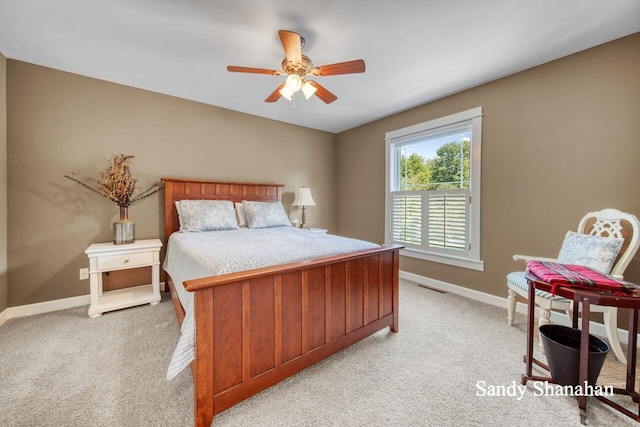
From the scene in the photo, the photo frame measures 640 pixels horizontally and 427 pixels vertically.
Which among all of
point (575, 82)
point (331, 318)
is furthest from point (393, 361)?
point (575, 82)

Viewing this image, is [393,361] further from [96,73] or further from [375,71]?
[96,73]

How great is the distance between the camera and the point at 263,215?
10.9 ft

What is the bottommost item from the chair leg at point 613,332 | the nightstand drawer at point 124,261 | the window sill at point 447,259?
the chair leg at point 613,332

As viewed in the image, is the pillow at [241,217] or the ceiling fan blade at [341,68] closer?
the ceiling fan blade at [341,68]

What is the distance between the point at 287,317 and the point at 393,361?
877 millimetres

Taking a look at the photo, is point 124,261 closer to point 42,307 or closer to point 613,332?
point 42,307

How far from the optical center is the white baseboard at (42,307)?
2373 millimetres

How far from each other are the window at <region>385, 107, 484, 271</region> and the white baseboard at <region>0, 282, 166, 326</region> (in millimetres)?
3905

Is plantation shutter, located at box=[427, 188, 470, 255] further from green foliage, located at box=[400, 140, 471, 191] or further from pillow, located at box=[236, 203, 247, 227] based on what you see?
pillow, located at box=[236, 203, 247, 227]

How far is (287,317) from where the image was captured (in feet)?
5.00

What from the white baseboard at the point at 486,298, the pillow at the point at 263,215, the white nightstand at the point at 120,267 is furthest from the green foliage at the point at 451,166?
the white nightstand at the point at 120,267

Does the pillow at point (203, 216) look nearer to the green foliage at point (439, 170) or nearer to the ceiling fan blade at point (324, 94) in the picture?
the ceiling fan blade at point (324, 94)

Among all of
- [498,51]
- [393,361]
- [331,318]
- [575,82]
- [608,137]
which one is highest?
[498,51]

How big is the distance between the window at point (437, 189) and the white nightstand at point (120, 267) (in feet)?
10.3
